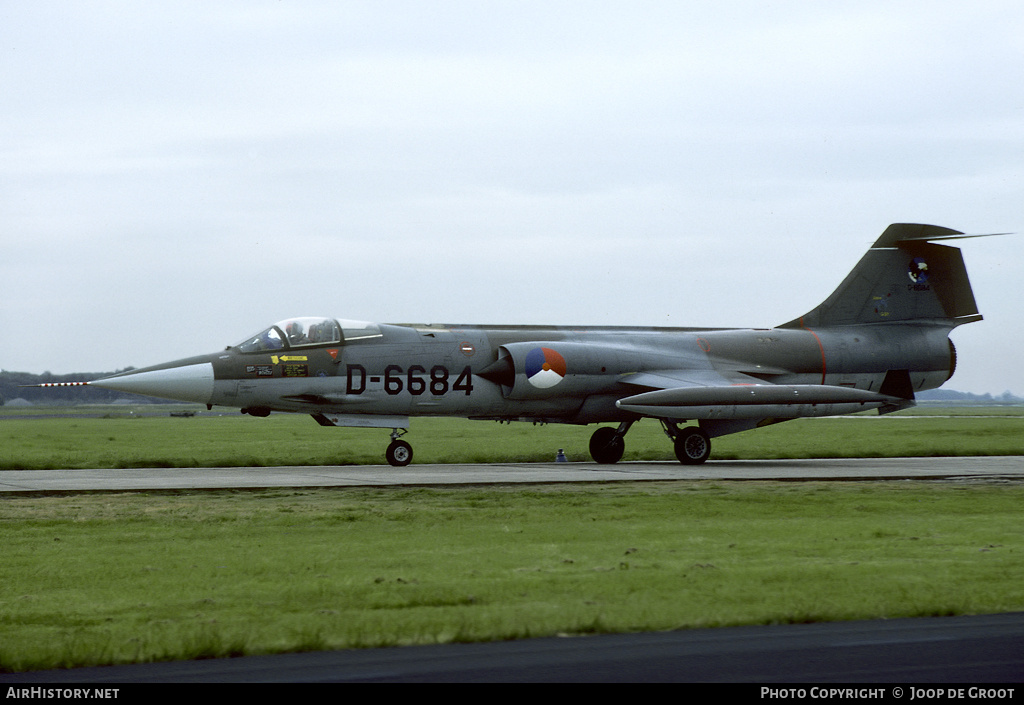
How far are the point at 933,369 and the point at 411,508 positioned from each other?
20.6m

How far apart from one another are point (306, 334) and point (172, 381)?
313cm

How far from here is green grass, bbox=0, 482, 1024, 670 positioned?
318 inches

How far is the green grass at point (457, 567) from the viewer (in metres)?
8.07

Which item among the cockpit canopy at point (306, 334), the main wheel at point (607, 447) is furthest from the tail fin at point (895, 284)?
the cockpit canopy at point (306, 334)

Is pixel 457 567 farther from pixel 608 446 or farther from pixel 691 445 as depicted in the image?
pixel 608 446

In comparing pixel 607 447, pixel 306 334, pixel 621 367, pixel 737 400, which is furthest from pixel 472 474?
pixel 737 400

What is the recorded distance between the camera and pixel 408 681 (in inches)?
257

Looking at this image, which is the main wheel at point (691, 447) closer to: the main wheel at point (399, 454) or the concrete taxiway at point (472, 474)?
the concrete taxiway at point (472, 474)

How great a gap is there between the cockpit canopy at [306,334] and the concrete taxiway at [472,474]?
9.23 feet

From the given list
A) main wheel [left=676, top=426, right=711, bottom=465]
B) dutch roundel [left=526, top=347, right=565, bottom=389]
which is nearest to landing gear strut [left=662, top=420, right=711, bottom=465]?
main wheel [left=676, top=426, right=711, bottom=465]

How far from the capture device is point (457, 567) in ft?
35.7

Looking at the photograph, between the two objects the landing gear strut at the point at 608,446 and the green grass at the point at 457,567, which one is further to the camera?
the landing gear strut at the point at 608,446

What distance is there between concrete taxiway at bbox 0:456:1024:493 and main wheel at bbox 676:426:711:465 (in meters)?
0.54
